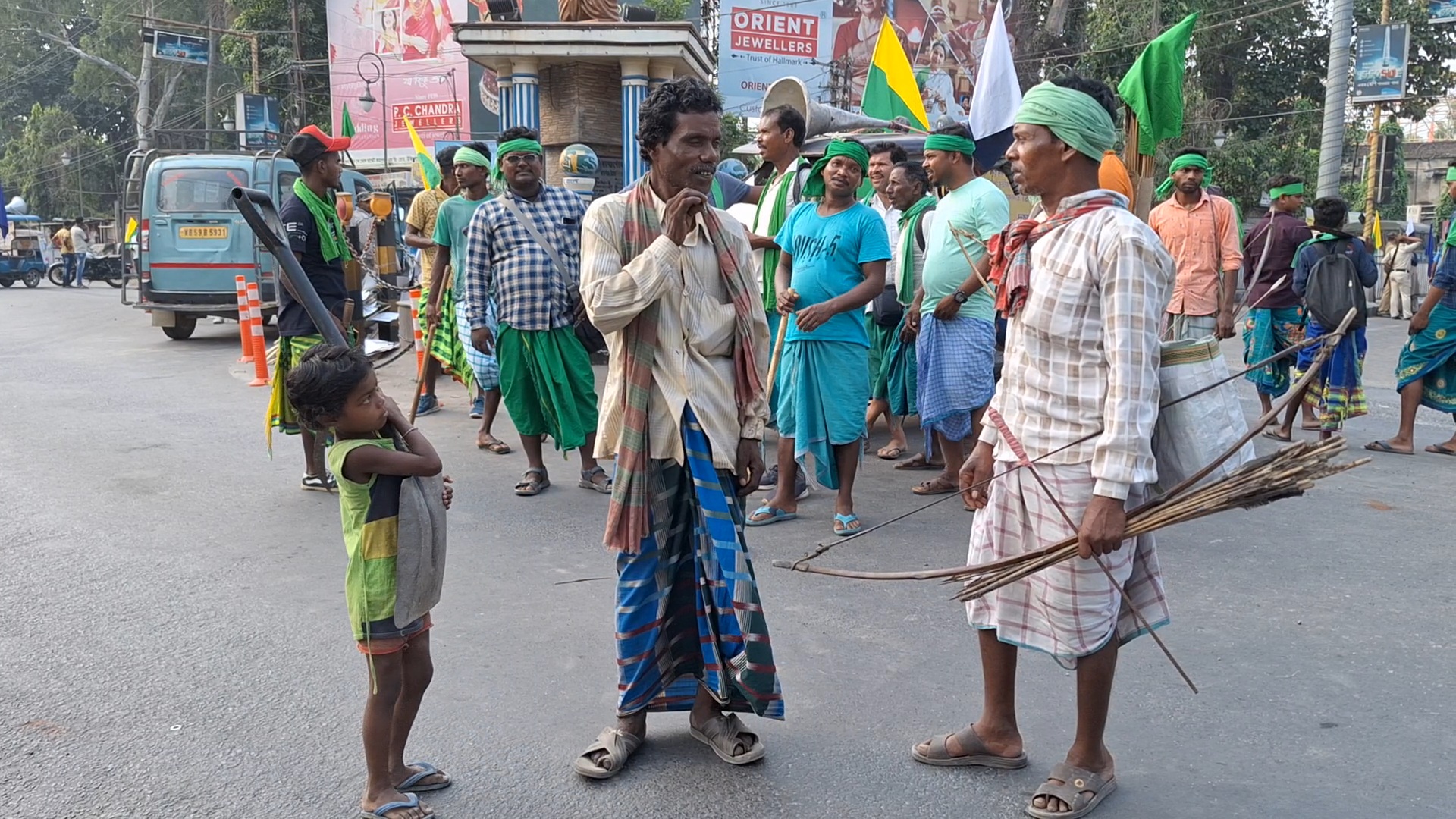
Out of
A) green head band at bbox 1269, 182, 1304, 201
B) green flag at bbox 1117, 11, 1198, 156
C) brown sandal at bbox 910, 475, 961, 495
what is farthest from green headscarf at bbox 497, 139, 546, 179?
green head band at bbox 1269, 182, 1304, 201

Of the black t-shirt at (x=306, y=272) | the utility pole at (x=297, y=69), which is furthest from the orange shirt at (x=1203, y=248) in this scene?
the utility pole at (x=297, y=69)

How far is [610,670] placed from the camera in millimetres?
3725

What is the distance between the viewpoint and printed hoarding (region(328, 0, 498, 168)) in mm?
31422

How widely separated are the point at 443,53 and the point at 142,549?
29075 mm

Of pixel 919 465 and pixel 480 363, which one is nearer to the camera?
pixel 919 465

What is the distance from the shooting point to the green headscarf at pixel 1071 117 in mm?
2723

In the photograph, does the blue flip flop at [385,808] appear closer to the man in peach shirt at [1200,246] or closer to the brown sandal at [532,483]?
the brown sandal at [532,483]

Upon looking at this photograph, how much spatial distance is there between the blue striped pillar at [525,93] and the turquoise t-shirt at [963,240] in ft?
17.1

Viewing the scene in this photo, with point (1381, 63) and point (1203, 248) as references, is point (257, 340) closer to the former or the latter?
point (1203, 248)

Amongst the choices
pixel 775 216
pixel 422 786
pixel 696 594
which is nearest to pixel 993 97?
pixel 775 216

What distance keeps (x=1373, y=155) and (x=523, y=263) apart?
2127 cm

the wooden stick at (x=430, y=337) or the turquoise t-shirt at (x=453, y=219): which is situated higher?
the turquoise t-shirt at (x=453, y=219)

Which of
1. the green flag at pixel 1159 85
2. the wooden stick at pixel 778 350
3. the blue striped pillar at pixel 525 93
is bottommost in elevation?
the wooden stick at pixel 778 350

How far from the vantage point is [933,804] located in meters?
2.88
